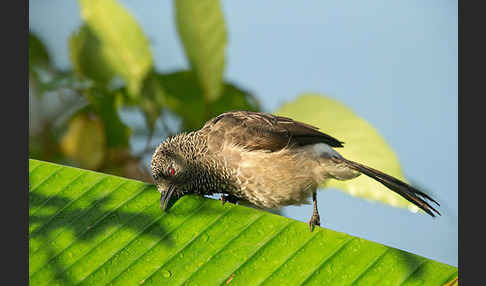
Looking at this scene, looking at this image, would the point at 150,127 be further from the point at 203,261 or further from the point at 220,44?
the point at 203,261

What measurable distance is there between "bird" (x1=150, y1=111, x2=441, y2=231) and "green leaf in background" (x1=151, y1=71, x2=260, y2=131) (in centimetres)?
68

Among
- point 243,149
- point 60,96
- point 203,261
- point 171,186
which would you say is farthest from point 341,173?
point 60,96

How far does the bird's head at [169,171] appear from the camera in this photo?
2062 millimetres

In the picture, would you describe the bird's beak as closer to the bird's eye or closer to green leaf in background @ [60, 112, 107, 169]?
the bird's eye

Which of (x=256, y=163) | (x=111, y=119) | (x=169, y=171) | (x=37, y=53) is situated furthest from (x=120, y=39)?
(x=256, y=163)

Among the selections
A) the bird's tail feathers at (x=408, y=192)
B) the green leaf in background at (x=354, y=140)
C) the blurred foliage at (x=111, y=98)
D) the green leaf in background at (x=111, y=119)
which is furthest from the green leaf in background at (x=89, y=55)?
the bird's tail feathers at (x=408, y=192)

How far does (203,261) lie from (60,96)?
2027mm

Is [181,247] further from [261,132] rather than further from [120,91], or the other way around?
[120,91]

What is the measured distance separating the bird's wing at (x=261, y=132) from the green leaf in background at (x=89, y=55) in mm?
1081

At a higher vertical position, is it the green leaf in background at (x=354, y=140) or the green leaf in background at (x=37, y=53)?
the green leaf in background at (x=37, y=53)

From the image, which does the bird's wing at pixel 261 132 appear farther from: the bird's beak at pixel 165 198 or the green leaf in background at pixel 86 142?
the green leaf in background at pixel 86 142

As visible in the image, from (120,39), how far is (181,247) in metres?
1.83

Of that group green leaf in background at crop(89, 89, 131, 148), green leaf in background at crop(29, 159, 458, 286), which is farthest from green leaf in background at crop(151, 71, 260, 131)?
green leaf in background at crop(29, 159, 458, 286)

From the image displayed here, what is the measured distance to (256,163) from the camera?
2256mm
